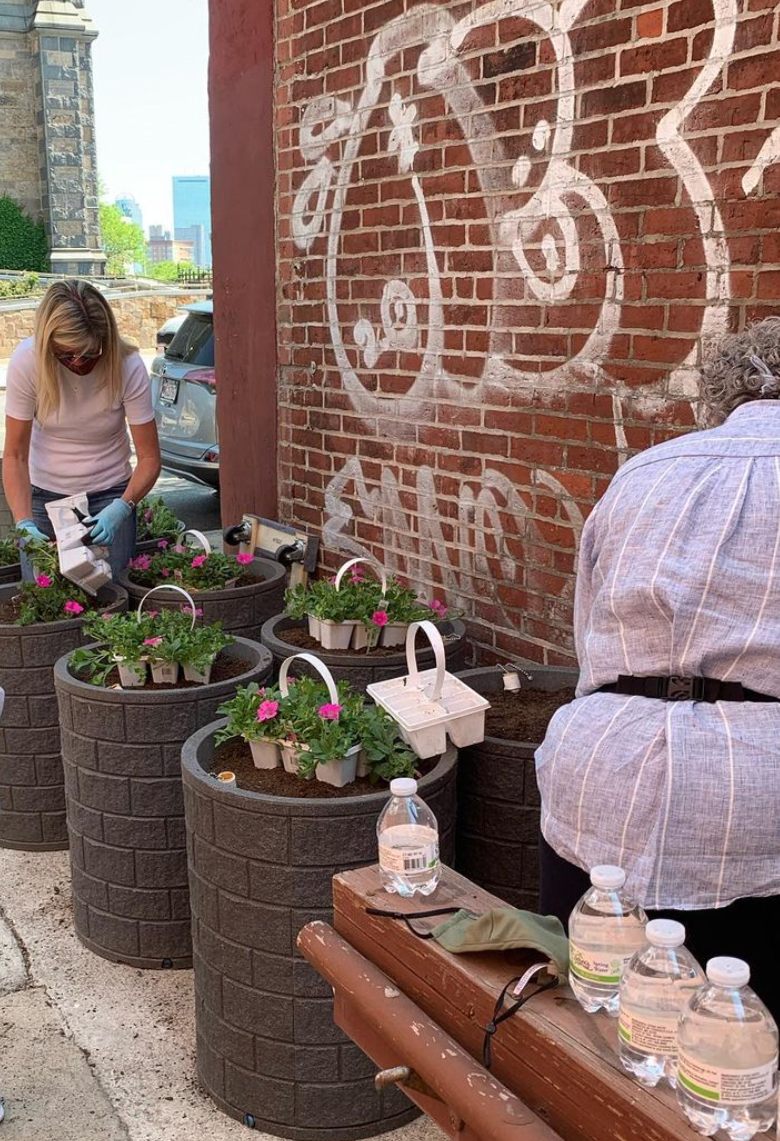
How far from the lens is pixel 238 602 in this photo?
14.2 ft

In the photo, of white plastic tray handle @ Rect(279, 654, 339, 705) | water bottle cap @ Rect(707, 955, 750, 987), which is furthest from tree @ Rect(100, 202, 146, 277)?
water bottle cap @ Rect(707, 955, 750, 987)

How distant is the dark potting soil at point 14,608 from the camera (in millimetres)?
4254

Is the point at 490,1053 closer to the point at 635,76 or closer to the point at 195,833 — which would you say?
the point at 195,833

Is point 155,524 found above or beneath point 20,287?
beneath

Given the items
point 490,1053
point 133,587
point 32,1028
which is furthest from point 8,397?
point 490,1053

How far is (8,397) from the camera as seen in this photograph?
463 cm

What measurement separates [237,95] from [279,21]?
0.44m

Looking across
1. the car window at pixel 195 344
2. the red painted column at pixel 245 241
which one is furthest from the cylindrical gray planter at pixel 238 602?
the car window at pixel 195 344

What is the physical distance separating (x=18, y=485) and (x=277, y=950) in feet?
8.64

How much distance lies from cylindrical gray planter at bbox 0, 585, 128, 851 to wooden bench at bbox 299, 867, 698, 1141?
7.44 feet

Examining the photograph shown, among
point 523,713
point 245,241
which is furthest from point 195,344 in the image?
point 523,713

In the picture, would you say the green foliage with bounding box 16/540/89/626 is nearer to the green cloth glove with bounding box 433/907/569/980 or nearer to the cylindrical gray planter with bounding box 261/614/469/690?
the cylindrical gray planter with bounding box 261/614/469/690

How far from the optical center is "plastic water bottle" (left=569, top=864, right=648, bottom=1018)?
5.30 ft

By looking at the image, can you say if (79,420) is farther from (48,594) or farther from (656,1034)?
(656,1034)
